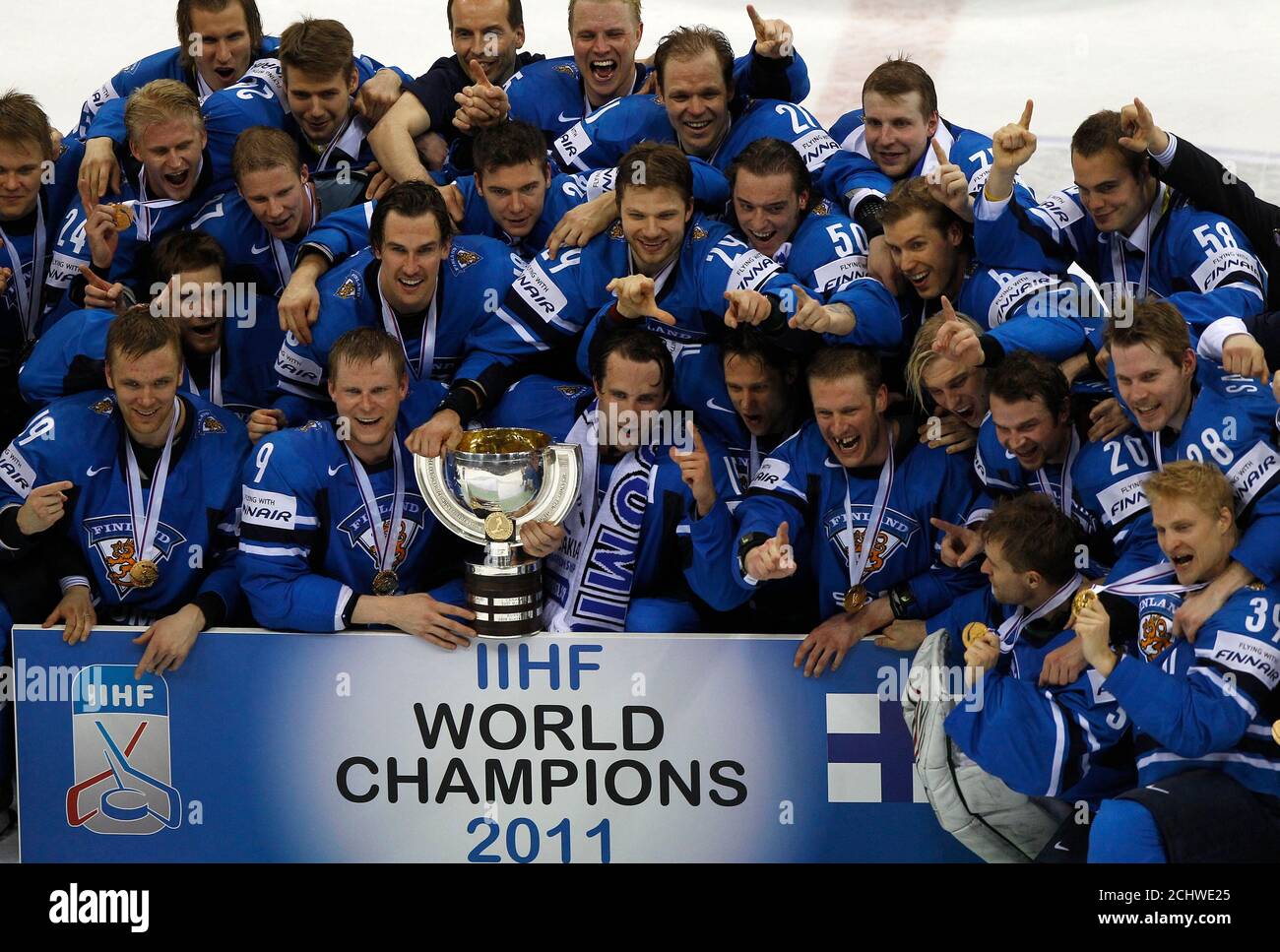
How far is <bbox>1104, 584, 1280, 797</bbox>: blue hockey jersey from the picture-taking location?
3156 mm

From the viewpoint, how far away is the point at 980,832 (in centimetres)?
356

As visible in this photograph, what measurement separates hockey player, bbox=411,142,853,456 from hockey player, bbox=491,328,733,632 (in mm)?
202

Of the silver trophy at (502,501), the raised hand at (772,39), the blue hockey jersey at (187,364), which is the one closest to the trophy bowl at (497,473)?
the silver trophy at (502,501)

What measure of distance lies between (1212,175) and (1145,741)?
158cm

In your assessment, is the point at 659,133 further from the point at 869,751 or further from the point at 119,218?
the point at 869,751

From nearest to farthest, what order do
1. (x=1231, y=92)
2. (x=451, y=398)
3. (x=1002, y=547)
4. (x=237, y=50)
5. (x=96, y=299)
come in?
1. (x=1002, y=547)
2. (x=451, y=398)
3. (x=96, y=299)
4. (x=237, y=50)
5. (x=1231, y=92)

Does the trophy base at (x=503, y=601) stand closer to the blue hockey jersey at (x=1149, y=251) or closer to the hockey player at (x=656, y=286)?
the hockey player at (x=656, y=286)

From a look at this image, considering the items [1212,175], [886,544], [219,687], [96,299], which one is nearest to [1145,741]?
[886,544]

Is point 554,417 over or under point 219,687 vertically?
over

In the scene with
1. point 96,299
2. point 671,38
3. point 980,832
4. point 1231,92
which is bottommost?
point 980,832

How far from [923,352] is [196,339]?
1945 millimetres

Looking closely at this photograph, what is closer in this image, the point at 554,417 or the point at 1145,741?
the point at 1145,741

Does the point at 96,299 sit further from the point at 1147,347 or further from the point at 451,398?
the point at 1147,347

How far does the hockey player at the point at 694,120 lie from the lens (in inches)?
180
